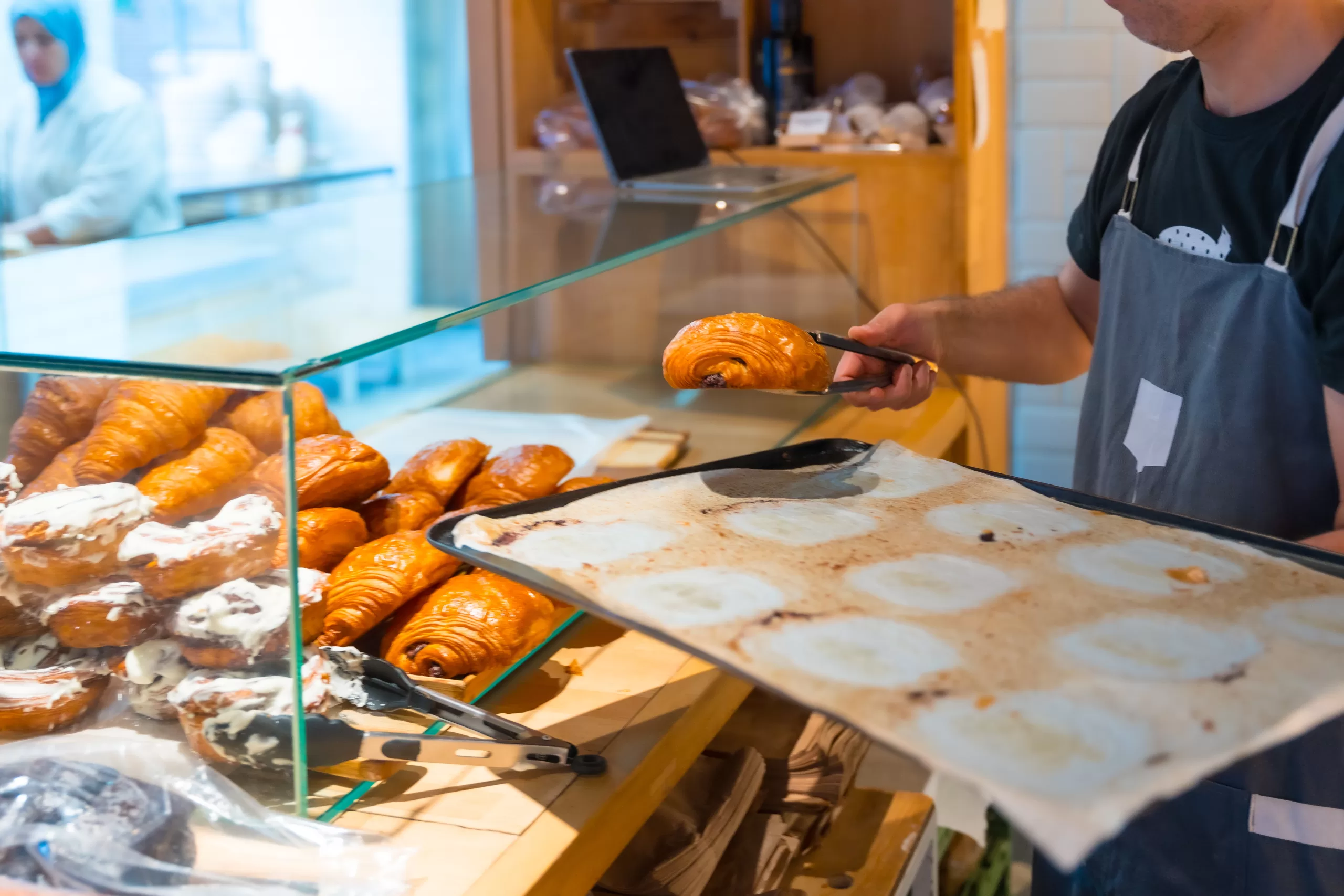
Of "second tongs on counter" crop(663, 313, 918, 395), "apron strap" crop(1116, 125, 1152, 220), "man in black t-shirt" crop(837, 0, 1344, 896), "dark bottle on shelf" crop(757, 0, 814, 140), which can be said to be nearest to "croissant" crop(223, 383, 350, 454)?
"second tongs on counter" crop(663, 313, 918, 395)

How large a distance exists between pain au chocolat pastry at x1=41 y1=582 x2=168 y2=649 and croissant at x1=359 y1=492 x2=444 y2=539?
30 centimetres

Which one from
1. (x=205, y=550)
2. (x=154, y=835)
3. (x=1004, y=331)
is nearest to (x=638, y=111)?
(x=1004, y=331)

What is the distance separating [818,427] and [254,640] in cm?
119

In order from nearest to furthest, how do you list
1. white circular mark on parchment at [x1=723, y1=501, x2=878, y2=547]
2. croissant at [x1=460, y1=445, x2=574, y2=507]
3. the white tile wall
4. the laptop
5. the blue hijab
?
1. white circular mark on parchment at [x1=723, y1=501, x2=878, y2=547]
2. croissant at [x1=460, y1=445, x2=574, y2=507]
3. the laptop
4. the white tile wall
5. the blue hijab

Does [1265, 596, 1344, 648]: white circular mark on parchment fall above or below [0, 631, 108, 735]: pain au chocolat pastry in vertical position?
above

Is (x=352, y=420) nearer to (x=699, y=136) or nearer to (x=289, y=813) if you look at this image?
(x=699, y=136)

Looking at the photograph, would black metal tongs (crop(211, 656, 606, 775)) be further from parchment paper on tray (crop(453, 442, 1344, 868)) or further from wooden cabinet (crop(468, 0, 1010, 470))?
wooden cabinet (crop(468, 0, 1010, 470))

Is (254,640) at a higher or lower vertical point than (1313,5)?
lower

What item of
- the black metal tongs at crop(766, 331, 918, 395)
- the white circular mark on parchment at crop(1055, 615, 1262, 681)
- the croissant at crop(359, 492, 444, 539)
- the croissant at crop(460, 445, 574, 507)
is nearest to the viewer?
the white circular mark on parchment at crop(1055, 615, 1262, 681)

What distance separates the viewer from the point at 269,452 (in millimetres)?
742

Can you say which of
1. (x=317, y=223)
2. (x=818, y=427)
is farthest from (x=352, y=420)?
(x=818, y=427)

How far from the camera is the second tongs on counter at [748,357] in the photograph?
97 cm

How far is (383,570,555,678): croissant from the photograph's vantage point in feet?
3.20

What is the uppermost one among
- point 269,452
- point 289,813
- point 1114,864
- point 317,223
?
point 317,223
